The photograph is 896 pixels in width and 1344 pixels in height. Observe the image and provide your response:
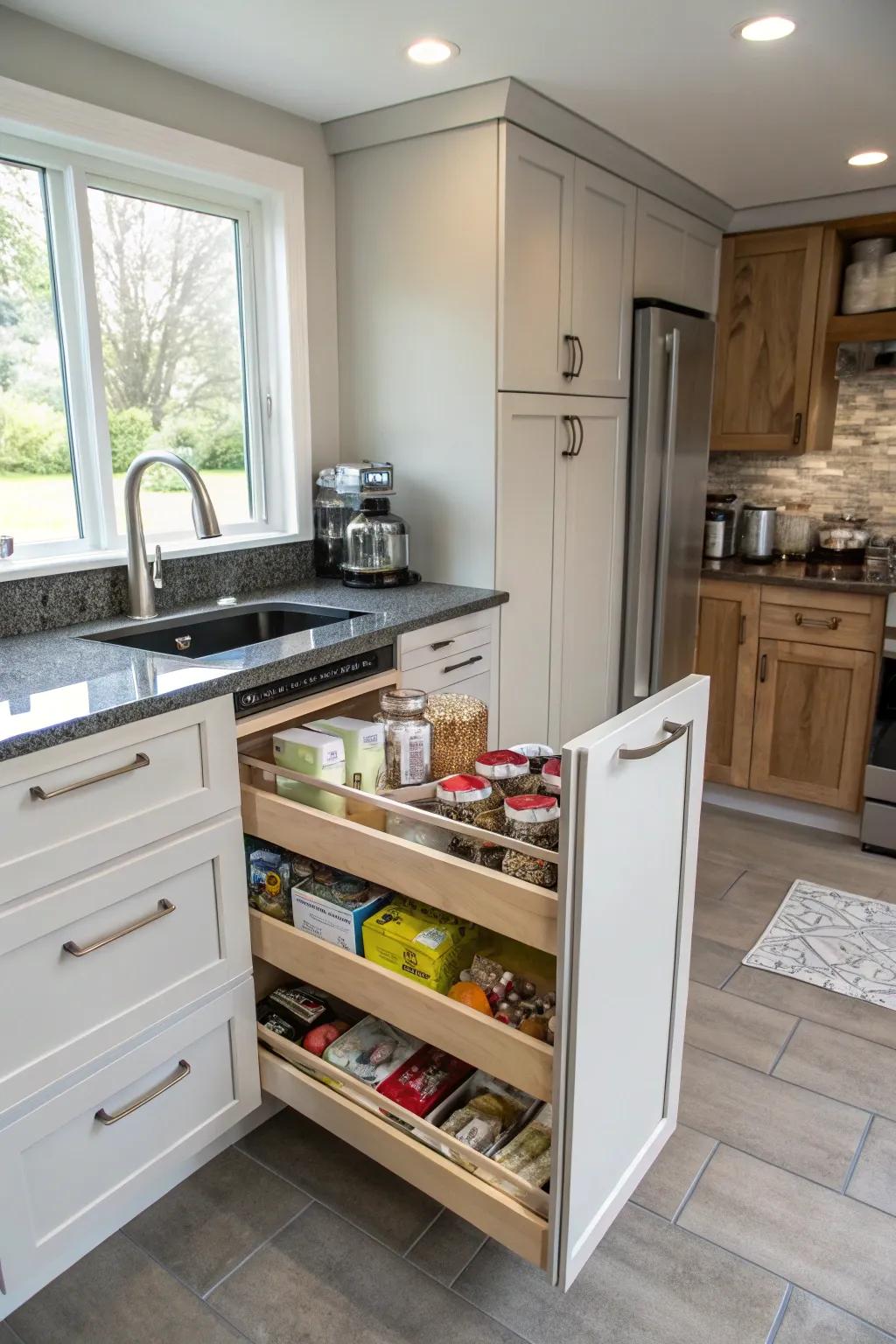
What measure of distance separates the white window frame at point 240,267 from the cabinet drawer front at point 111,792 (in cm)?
72

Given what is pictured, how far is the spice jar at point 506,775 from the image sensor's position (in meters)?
1.39

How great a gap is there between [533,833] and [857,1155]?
1.09m

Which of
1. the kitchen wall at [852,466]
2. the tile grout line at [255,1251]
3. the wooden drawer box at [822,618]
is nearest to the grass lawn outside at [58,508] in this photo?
Answer: the tile grout line at [255,1251]

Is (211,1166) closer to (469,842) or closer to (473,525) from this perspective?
(469,842)

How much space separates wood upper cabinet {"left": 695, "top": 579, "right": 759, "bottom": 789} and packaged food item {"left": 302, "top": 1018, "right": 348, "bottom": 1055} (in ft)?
6.72

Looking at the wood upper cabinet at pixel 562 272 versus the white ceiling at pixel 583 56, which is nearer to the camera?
the white ceiling at pixel 583 56

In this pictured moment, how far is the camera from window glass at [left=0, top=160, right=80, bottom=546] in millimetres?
1951

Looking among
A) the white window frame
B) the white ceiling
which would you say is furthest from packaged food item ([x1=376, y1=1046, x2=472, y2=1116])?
the white ceiling

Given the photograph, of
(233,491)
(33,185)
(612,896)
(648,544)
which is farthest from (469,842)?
(648,544)

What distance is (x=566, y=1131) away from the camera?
1221mm

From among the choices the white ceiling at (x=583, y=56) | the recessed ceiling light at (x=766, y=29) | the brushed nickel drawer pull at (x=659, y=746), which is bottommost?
the brushed nickel drawer pull at (x=659, y=746)

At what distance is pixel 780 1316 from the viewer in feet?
4.65

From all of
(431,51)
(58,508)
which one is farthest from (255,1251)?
(431,51)

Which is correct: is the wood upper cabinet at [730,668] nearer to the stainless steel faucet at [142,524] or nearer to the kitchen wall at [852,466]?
the kitchen wall at [852,466]
